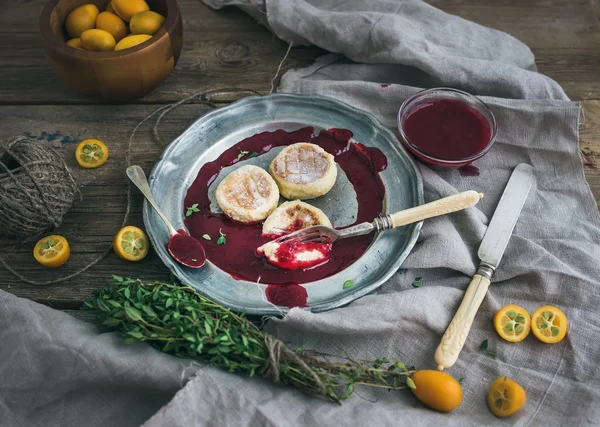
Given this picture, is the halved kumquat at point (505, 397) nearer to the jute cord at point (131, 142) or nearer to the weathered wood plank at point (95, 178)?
the jute cord at point (131, 142)

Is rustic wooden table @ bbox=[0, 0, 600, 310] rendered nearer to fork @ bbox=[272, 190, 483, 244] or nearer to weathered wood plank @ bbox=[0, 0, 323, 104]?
weathered wood plank @ bbox=[0, 0, 323, 104]

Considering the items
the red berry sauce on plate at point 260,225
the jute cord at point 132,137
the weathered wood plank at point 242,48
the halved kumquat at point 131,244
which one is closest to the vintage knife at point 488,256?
the red berry sauce on plate at point 260,225

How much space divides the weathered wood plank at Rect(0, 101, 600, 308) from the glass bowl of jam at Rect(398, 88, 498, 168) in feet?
2.38

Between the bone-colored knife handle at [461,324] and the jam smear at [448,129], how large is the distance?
0.79 metres

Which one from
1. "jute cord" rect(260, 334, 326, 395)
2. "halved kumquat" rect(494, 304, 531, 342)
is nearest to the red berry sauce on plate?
"jute cord" rect(260, 334, 326, 395)

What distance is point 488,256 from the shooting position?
304 cm

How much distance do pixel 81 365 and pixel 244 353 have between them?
75cm

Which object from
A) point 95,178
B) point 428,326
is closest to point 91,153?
point 95,178

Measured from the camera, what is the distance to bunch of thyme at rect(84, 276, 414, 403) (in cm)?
254

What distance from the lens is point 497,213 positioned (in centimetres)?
324

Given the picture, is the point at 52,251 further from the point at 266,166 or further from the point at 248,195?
Result: the point at 266,166

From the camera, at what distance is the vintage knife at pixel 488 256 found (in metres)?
2.73

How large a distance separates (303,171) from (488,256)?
3.56 feet

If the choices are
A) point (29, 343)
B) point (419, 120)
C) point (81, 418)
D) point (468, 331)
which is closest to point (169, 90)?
point (419, 120)
